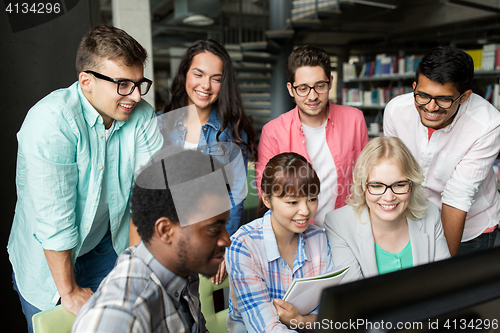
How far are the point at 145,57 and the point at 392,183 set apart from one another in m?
0.99

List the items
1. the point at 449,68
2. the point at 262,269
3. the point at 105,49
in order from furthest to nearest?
the point at 449,68 < the point at 262,269 < the point at 105,49

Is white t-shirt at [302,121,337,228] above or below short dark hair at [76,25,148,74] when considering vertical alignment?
below

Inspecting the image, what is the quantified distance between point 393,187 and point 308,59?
681 millimetres

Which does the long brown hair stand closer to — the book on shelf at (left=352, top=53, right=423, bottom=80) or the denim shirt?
the denim shirt

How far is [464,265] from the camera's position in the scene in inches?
17.9

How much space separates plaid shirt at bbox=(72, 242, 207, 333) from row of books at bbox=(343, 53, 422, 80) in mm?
5281

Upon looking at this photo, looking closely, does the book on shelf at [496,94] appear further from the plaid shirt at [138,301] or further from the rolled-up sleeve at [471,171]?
the plaid shirt at [138,301]

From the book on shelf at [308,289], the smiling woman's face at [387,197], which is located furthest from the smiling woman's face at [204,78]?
the book on shelf at [308,289]

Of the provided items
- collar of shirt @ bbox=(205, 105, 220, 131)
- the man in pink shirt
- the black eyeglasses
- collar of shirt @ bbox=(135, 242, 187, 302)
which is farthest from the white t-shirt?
collar of shirt @ bbox=(135, 242, 187, 302)

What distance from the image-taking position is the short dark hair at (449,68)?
1.39 metres

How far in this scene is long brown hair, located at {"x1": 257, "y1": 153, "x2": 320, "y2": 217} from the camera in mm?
1262

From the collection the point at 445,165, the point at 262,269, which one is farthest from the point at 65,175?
the point at 445,165

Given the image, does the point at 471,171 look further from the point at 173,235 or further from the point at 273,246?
the point at 173,235

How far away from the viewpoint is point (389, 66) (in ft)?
18.6
